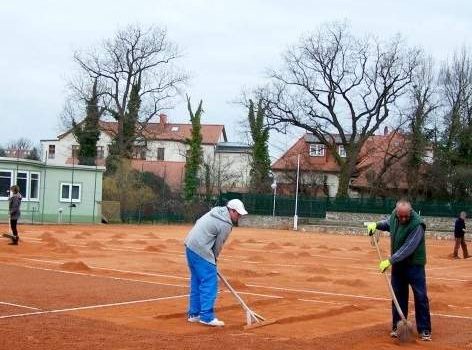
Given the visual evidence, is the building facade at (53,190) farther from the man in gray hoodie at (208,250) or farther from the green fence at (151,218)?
the man in gray hoodie at (208,250)

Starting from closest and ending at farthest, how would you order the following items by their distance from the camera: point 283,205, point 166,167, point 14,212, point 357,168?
point 14,212 → point 283,205 → point 357,168 → point 166,167

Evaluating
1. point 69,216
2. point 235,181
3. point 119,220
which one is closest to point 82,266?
point 69,216

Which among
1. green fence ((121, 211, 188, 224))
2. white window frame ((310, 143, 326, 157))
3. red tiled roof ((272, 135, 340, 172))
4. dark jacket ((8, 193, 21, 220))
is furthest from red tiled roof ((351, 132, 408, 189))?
Result: dark jacket ((8, 193, 21, 220))

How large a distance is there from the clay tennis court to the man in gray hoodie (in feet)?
1.08

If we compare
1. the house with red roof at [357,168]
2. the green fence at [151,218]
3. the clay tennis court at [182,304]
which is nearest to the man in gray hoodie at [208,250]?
the clay tennis court at [182,304]

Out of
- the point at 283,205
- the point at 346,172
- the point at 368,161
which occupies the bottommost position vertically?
the point at 283,205

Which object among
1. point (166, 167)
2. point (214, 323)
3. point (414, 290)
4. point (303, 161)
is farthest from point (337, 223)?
point (214, 323)

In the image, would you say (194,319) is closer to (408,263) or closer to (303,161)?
(408,263)

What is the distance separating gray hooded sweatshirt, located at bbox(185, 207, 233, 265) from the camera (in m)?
10.2

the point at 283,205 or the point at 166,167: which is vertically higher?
the point at 166,167

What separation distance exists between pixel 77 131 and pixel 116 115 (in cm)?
374

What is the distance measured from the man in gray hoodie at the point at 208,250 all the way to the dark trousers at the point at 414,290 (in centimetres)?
217

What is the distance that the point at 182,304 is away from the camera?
40.2 feet

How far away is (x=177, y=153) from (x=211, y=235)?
7700 centimetres
